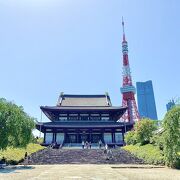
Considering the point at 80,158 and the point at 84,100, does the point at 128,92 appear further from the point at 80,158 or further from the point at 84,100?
the point at 80,158

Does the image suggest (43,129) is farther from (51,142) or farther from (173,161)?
(173,161)

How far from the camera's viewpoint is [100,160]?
28.6 metres

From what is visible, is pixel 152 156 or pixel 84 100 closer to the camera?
pixel 152 156

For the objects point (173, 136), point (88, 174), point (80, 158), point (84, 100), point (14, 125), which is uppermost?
point (84, 100)

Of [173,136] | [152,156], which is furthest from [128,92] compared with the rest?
[173,136]

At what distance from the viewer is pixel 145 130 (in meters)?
35.4

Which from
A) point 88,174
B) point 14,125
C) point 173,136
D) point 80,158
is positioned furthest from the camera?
point 80,158

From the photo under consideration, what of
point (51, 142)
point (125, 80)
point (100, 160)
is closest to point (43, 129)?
point (51, 142)

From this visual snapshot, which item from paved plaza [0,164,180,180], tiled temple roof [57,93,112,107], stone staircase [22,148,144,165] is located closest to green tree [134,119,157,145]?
stone staircase [22,148,144,165]

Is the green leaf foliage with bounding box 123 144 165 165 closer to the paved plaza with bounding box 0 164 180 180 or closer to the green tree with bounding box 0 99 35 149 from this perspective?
the paved plaza with bounding box 0 164 180 180

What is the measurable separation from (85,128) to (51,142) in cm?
679

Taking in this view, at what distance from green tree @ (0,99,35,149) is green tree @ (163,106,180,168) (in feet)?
40.3

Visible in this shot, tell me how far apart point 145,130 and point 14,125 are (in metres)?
19.9

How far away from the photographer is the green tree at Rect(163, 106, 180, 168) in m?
19.4
